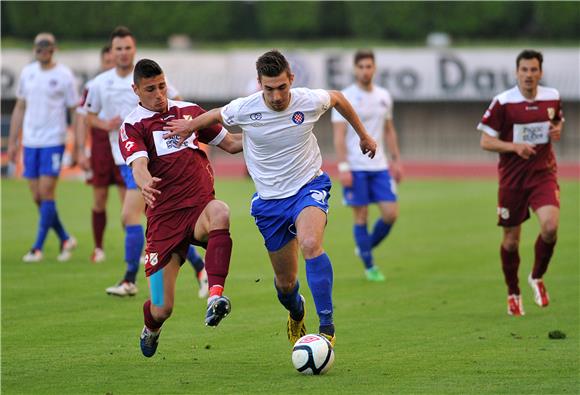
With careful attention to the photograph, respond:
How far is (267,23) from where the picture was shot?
41.1 meters

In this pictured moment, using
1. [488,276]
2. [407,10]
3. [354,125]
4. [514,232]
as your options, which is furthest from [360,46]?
[354,125]

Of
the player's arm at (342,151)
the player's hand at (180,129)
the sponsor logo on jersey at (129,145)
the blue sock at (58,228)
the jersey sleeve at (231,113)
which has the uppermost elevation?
the jersey sleeve at (231,113)

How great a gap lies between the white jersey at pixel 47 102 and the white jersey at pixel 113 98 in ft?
7.53

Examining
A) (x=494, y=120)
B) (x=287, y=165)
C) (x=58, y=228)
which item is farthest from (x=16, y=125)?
(x=287, y=165)

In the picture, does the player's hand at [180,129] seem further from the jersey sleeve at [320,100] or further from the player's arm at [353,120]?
the player's arm at [353,120]

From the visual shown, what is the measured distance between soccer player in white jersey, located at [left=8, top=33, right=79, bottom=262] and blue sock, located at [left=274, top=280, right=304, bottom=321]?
21.5ft

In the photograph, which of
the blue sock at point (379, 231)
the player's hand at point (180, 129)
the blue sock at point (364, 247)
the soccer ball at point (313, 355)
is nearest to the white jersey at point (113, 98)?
the blue sock at point (364, 247)

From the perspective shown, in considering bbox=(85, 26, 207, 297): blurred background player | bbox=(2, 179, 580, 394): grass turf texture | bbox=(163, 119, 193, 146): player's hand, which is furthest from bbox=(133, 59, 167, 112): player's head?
bbox=(85, 26, 207, 297): blurred background player

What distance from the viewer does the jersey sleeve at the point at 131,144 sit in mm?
8375

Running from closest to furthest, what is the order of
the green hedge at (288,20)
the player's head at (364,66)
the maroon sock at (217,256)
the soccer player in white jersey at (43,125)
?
the maroon sock at (217,256)
the player's head at (364,66)
the soccer player in white jersey at (43,125)
the green hedge at (288,20)

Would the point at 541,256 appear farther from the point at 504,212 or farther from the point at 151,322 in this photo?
the point at 151,322

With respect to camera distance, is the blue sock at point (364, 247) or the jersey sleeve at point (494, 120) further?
the blue sock at point (364, 247)

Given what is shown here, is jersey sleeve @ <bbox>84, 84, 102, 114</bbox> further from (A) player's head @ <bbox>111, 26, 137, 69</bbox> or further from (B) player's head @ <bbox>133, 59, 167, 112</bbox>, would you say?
(B) player's head @ <bbox>133, 59, 167, 112</bbox>

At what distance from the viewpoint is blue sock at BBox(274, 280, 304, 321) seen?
28.6ft
